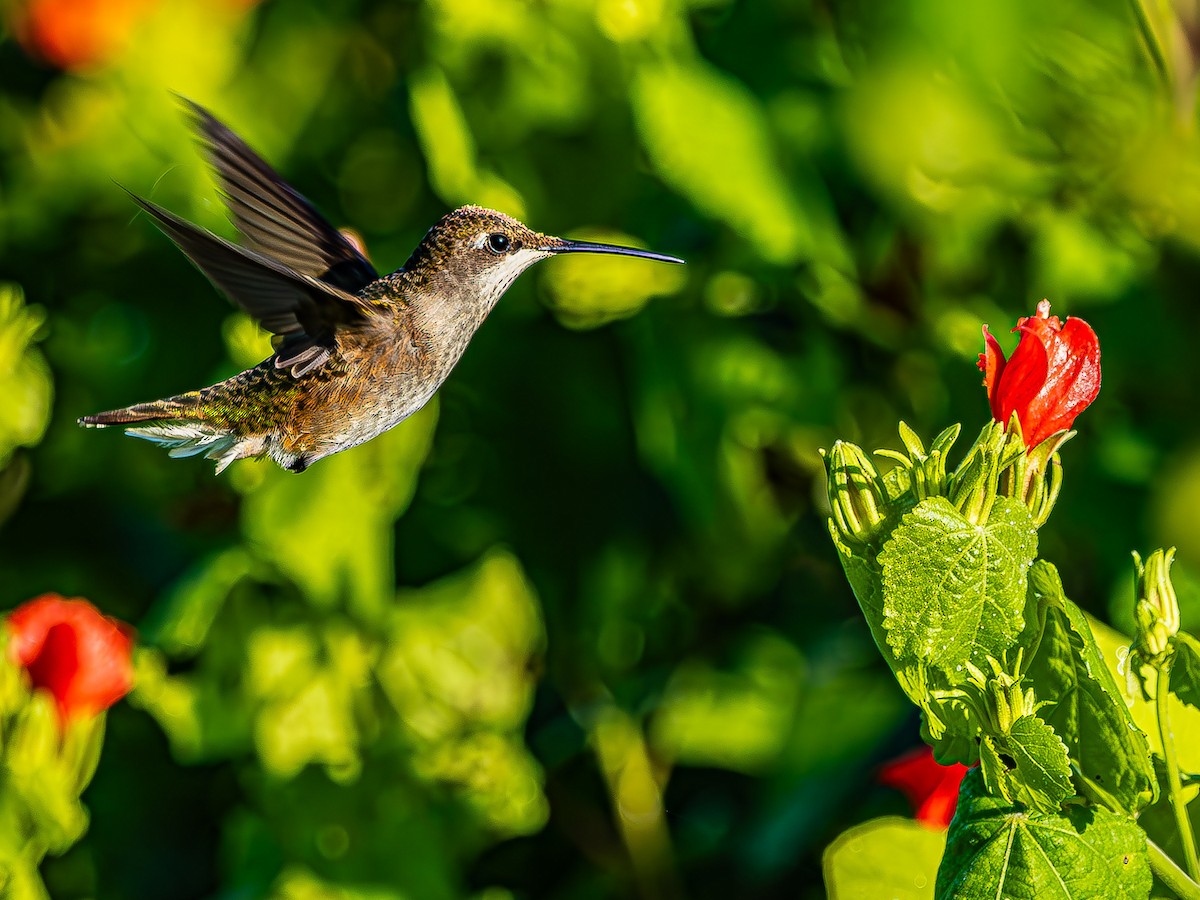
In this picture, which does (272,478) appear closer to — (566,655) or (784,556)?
(566,655)

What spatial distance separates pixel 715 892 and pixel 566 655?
0.26 m

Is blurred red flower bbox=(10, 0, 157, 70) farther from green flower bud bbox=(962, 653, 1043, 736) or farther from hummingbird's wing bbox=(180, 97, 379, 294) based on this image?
green flower bud bbox=(962, 653, 1043, 736)

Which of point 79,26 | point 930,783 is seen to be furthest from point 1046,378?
point 79,26

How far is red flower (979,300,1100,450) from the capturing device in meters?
0.60

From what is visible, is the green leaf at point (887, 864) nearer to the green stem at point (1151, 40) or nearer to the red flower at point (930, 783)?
Result: the red flower at point (930, 783)

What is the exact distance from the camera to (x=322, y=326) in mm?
711

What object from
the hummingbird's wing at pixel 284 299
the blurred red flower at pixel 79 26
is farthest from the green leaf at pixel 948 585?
the blurred red flower at pixel 79 26

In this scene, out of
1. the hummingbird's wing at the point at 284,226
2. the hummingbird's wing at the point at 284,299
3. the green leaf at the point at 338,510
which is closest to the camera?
the hummingbird's wing at the point at 284,299

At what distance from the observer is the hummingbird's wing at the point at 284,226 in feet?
2.50

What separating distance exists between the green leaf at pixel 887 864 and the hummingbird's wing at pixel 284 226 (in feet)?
1.40

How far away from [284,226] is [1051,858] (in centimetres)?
55

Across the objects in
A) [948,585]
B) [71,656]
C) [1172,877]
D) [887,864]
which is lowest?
[71,656]

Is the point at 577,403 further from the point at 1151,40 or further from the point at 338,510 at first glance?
the point at 1151,40

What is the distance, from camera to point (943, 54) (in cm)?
104
